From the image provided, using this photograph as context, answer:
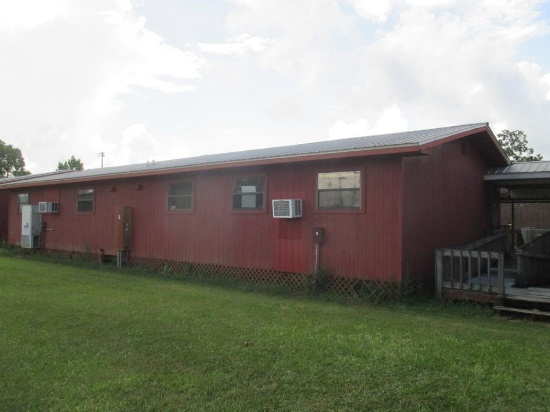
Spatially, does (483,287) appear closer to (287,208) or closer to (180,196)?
(287,208)

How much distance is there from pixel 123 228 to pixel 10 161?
49.8 meters

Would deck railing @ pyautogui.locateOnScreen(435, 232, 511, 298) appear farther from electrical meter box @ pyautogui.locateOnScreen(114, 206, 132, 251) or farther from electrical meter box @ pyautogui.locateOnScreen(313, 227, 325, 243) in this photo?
electrical meter box @ pyautogui.locateOnScreen(114, 206, 132, 251)

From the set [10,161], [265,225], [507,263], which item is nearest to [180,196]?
[265,225]

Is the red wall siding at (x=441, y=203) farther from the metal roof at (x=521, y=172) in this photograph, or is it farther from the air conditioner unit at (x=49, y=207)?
the air conditioner unit at (x=49, y=207)

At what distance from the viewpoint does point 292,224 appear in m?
9.21

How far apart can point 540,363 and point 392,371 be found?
1456 millimetres

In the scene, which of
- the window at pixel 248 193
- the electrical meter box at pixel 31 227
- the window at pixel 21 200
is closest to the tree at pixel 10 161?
the window at pixel 21 200

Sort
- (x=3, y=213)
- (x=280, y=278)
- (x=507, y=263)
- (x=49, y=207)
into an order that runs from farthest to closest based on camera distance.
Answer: (x=3, y=213)
(x=49, y=207)
(x=507, y=263)
(x=280, y=278)

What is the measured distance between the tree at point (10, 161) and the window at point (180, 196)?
166ft

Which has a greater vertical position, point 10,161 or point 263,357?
point 10,161

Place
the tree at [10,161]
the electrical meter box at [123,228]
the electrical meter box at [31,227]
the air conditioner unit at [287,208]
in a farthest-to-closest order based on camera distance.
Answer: the tree at [10,161] → the electrical meter box at [31,227] → the electrical meter box at [123,228] → the air conditioner unit at [287,208]

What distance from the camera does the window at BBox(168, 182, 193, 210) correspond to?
11.4m

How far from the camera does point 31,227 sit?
1609cm

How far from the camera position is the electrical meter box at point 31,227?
16.1 meters
